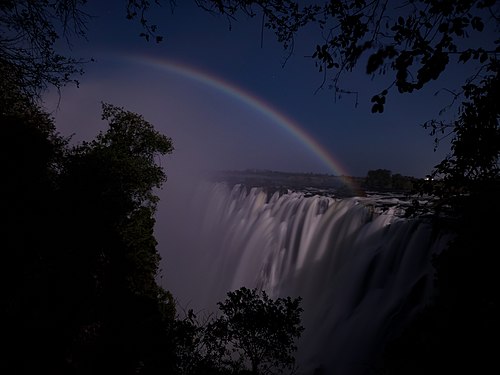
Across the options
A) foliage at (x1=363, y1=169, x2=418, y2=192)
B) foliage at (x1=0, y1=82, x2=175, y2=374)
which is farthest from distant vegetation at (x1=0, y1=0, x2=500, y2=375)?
foliage at (x1=363, y1=169, x2=418, y2=192)

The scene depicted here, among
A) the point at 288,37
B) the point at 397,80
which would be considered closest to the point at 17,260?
the point at 288,37

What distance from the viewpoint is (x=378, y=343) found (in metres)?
11.3

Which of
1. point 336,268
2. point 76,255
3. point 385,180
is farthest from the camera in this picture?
point 385,180

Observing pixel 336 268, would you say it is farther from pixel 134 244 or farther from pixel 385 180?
pixel 385 180

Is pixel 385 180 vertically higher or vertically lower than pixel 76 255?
higher

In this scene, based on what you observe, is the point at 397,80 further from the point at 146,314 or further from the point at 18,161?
the point at 18,161

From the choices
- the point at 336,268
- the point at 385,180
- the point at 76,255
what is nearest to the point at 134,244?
the point at 76,255

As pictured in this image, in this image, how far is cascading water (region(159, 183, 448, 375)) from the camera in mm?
12094

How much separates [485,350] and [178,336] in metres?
7.70

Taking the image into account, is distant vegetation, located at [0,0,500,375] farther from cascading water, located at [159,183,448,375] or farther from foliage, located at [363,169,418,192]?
foliage, located at [363,169,418,192]

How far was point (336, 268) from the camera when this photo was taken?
18781 mm

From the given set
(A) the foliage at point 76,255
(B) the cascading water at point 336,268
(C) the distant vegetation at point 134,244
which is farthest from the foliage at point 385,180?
(A) the foliage at point 76,255

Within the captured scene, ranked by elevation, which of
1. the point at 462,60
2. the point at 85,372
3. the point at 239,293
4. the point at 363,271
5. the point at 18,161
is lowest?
the point at 85,372

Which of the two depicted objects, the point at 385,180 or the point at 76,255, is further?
the point at 385,180
